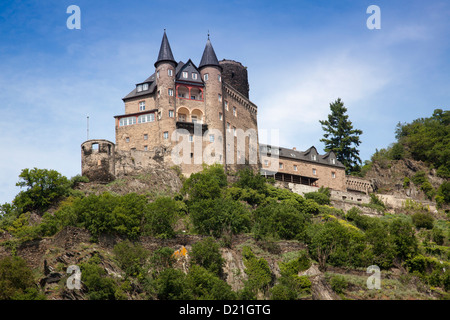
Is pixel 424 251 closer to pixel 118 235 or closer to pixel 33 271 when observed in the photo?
pixel 118 235

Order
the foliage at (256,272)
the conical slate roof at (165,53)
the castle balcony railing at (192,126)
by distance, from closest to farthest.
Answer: the foliage at (256,272), the castle balcony railing at (192,126), the conical slate roof at (165,53)

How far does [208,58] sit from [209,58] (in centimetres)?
12

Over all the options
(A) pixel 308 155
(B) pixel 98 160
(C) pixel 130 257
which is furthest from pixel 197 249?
(A) pixel 308 155

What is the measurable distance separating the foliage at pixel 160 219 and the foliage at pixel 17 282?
13.4 m

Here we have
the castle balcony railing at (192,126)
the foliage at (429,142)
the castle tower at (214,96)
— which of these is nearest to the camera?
the castle balcony railing at (192,126)

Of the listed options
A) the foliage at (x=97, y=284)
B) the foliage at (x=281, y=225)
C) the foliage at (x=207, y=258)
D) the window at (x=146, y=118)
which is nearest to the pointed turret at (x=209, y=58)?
the window at (x=146, y=118)

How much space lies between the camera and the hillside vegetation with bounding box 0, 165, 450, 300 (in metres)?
46.0

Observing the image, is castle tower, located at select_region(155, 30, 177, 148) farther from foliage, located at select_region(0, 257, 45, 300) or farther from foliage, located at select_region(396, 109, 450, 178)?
foliage, located at select_region(396, 109, 450, 178)

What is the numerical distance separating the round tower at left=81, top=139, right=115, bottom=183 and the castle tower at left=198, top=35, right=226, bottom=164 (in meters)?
12.6

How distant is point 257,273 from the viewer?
168 ft

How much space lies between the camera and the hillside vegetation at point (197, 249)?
46.0 metres

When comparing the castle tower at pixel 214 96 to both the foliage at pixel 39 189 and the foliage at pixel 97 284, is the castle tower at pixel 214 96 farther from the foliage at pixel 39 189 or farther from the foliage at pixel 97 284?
the foliage at pixel 97 284

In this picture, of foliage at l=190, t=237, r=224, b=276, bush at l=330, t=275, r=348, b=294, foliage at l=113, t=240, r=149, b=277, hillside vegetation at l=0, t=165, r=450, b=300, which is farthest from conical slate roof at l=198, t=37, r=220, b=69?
bush at l=330, t=275, r=348, b=294
